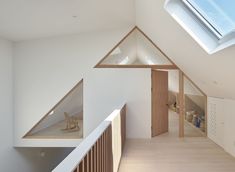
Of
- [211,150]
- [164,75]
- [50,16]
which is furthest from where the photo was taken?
[164,75]

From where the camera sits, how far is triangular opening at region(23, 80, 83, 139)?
231 inches

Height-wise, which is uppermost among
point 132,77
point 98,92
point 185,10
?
point 185,10

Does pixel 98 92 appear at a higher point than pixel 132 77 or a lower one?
lower

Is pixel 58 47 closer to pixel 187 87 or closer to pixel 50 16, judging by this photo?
pixel 50 16

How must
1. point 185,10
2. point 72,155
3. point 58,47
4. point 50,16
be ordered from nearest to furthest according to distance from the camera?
1. point 72,155
2. point 185,10
3. point 50,16
4. point 58,47

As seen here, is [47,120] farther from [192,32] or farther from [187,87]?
[192,32]

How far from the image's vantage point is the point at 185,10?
3311 mm

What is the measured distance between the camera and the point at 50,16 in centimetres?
418

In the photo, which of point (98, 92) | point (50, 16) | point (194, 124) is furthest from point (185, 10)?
point (194, 124)

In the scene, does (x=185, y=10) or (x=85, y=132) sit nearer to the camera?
(x=185, y=10)

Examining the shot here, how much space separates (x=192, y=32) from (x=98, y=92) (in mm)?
3095

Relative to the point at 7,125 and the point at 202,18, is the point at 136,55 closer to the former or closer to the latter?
the point at 202,18

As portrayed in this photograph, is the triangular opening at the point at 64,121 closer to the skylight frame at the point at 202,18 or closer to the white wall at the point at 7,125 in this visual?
the white wall at the point at 7,125

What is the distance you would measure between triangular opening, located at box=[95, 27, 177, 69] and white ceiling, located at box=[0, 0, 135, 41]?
521 millimetres
